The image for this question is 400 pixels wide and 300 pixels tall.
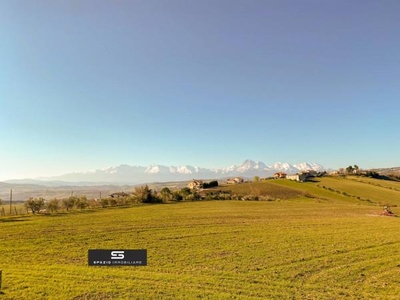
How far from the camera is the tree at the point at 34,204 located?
54909 millimetres

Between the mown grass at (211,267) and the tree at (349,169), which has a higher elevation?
the tree at (349,169)

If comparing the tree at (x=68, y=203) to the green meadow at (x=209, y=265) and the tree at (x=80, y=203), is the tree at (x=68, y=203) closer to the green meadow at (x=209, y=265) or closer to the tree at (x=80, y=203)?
the tree at (x=80, y=203)

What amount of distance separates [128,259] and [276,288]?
11.0 metres

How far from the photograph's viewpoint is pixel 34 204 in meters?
55.2

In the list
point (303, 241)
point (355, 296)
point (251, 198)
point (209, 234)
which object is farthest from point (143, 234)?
point (251, 198)

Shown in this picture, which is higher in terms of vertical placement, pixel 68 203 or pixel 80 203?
pixel 68 203

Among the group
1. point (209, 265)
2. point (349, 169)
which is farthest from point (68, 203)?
point (349, 169)

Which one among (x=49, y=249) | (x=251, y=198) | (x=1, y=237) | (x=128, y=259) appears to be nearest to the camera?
(x=128, y=259)

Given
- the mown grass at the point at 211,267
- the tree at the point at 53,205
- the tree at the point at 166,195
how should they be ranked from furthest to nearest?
the tree at the point at 166,195
the tree at the point at 53,205
the mown grass at the point at 211,267

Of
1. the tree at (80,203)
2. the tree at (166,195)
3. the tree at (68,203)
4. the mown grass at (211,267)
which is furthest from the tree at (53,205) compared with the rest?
the tree at (166,195)

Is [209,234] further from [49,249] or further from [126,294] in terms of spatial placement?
[126,294]

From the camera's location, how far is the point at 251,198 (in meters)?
90.5

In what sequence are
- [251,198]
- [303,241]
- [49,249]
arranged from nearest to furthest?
[49,249], [303,241], [251,198]

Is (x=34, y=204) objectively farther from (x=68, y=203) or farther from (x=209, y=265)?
(x=209, y=265)
